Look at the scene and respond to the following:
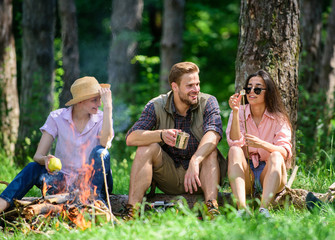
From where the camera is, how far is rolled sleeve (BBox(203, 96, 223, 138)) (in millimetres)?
5059

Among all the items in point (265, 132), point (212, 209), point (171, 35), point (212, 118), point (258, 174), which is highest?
point (171, 35)

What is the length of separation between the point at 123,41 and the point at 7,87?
16.2 feet

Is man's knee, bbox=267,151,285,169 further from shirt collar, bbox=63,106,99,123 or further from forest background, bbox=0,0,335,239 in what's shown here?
shirt collar, bbox=63,106,99,123

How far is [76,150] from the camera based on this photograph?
204 inches

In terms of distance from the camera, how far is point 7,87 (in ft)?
31.5

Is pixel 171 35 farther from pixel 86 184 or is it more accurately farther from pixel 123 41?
pixel 86 184

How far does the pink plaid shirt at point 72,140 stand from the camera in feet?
16.9

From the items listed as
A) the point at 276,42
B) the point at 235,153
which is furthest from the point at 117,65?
the point at 235,153

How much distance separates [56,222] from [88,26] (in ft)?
46.6

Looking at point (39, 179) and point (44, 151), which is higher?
point (44, 151)

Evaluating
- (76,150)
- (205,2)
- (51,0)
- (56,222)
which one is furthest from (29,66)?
(205,2)

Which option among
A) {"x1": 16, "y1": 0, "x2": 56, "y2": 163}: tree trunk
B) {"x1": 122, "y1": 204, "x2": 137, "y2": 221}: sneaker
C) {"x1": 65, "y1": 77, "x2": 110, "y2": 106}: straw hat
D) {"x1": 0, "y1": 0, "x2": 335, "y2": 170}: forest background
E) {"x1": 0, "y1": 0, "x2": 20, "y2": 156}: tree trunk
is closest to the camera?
{"x1": 122, "y1": 204, "x2": 137, "y2": 221}: sneaker

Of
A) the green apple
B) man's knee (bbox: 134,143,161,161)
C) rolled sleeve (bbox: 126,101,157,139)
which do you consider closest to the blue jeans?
the green apple

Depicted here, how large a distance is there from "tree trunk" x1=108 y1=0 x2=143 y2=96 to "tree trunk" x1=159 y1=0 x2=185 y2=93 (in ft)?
3.90
